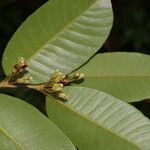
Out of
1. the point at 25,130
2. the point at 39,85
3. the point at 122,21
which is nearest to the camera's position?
the point at 25,130

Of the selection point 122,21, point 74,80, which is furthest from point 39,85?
point 122,21

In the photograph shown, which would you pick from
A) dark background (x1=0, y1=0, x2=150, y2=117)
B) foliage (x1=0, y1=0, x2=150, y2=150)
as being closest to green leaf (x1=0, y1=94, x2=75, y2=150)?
foliage (x1=0, y1=0, x2=150, y2=150)

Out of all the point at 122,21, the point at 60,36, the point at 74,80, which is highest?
the point at 60,36

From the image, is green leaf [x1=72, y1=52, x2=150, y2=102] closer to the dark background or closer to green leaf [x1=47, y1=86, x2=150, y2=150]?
green leaf [x1=47, y1=86, x2=150, y2=150]

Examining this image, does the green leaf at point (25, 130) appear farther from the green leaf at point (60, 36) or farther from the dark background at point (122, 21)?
the dark background at point (122, 21)

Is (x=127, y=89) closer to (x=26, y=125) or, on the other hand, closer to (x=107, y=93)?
(x=107, y=93)

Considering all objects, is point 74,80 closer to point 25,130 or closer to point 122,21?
point 25,130
